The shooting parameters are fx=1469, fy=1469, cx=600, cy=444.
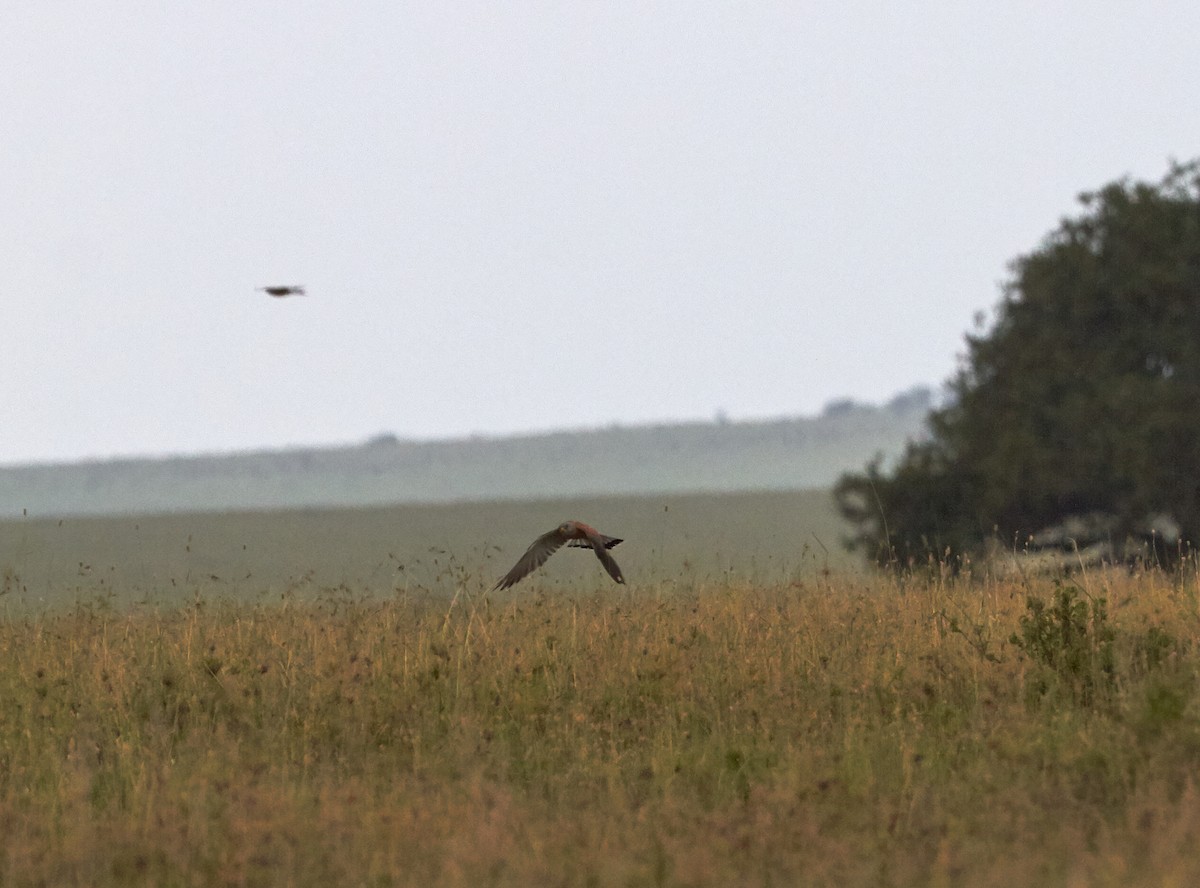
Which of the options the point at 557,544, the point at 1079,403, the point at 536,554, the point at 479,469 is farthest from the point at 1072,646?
the point at 479,469

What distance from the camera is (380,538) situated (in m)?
48.7

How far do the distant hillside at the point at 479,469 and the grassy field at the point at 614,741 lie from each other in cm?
7890

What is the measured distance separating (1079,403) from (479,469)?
84.0m

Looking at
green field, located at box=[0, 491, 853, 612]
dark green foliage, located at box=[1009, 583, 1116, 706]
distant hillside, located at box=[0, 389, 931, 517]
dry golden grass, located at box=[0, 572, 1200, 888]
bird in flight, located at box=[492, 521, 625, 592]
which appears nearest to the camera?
dry golden grass, located at box=[0, 572, 1200, 888]

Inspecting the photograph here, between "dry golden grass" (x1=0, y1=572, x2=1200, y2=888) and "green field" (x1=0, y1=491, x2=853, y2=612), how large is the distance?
14.9 metres

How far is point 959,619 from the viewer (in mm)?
9594

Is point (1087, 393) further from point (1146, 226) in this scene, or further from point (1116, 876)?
point (1116, 876)

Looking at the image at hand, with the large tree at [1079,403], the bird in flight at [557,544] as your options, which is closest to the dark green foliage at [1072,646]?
the bird in flight at [557,544]

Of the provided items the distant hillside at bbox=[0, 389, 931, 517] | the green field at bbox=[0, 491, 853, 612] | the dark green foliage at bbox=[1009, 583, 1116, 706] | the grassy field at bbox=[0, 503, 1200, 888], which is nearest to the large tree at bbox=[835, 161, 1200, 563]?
the green field at bbox=[0, 491, 853, 612]

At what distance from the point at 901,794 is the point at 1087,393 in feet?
43.2

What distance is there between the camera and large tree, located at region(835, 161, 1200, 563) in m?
17.3

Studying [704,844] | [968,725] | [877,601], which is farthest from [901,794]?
[877,601]

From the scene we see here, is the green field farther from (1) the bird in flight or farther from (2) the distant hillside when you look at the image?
(2) the distant hillside

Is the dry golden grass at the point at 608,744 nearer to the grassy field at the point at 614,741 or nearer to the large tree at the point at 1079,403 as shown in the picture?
the grassy field at the point at 614,741
